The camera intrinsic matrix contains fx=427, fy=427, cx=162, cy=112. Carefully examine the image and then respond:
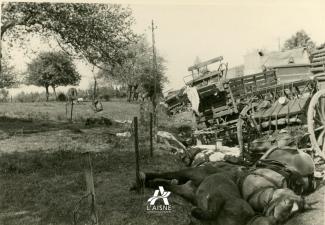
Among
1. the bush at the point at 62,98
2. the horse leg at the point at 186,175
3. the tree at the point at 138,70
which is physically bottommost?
the horse leg at the point at 186,175

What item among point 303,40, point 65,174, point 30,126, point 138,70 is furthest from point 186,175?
point 138,70

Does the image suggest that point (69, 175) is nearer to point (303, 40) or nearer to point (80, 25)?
point (80, 25)

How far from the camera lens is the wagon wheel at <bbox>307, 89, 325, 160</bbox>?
702 centimetres

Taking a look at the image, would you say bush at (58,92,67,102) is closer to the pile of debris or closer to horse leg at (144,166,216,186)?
the pile of debris

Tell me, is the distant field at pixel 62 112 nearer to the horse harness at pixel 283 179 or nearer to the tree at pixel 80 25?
the tree at pixel 80 25

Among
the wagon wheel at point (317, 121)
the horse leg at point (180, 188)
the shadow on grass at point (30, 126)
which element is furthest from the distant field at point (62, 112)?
the wagon wheel at point (317, 121)

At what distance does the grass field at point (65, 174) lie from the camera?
5605 mm

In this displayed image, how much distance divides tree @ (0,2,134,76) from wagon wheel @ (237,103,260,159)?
4.03 metres

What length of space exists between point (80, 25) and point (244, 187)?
26.3ft

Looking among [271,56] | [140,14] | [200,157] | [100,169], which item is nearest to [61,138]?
[100,169]

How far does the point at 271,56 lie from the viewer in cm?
2162

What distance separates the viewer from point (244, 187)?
570 cm

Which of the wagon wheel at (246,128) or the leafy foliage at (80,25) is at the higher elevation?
the leafy foliage at (80,25)

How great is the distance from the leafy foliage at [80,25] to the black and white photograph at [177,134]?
0.11 ft
